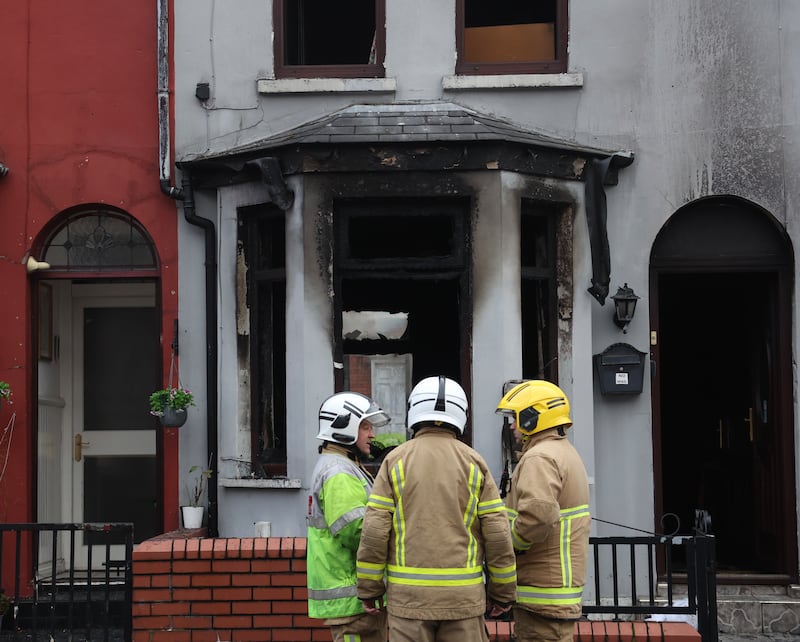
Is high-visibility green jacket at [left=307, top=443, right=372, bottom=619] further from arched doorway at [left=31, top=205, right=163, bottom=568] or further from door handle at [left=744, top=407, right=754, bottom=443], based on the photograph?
door handle at [left=744, top=407, right=754, bottom=443]

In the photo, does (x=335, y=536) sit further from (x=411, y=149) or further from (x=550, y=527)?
(x=411, y=149)

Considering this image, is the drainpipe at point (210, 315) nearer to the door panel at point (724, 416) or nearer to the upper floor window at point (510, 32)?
the upper floor window at point (510, 32)

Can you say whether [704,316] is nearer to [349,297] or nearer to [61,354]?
[349,297]

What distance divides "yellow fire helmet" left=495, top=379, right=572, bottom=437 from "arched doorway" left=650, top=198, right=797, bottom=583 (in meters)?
3.95

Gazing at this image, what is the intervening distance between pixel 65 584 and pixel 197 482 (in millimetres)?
1373

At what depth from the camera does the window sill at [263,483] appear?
923 cm

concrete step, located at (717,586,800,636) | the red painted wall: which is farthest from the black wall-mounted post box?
the red painted wall

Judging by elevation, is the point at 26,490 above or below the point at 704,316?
below

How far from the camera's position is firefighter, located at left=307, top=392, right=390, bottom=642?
557 centimetres

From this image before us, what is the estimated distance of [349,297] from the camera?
9.56m

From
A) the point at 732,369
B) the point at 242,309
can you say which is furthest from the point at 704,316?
the point at 242,309

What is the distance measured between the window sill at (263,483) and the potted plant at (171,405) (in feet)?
1.95

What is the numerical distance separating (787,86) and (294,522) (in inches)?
199

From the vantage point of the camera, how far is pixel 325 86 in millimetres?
9719
